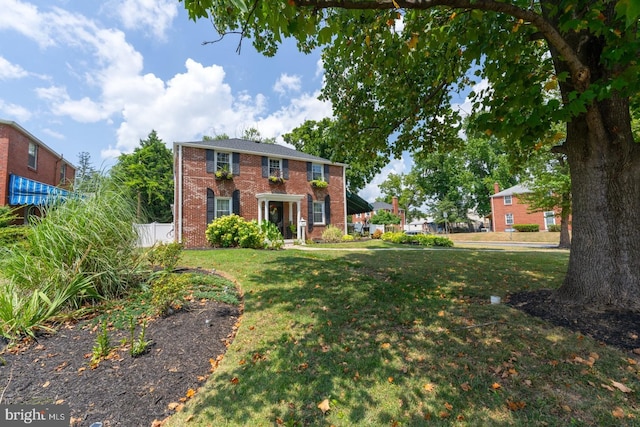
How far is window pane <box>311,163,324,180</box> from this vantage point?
17609 mm

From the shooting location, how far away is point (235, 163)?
49.7 ft

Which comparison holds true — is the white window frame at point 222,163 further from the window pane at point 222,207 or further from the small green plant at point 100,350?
the small green plant at point 100,350

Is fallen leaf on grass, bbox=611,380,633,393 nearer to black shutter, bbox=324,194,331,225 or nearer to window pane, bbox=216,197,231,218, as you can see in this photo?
window pane, bbox=216,197,231,218

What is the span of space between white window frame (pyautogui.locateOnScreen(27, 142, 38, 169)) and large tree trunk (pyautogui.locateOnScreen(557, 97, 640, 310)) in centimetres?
2059


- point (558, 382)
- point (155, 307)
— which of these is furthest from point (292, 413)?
point (155, 307)

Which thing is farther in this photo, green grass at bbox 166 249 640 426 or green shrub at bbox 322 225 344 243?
green shrub at bbox 322 225 344 243

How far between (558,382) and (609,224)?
→ 265cm

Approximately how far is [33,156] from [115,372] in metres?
17.5

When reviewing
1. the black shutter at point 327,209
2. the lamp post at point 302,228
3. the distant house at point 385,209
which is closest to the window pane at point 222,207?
the lamp post at point 302,228

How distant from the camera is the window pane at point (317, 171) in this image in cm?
1761

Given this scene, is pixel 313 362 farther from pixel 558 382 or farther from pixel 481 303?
pixel 481 303

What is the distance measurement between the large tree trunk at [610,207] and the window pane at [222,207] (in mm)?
13928

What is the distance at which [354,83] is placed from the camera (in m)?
6.47

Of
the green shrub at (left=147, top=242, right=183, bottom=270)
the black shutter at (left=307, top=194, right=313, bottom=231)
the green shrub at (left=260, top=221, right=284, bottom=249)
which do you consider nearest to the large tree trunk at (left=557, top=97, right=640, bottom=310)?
the green shrub at (left=147, top=242, right=183, bottom=270)
